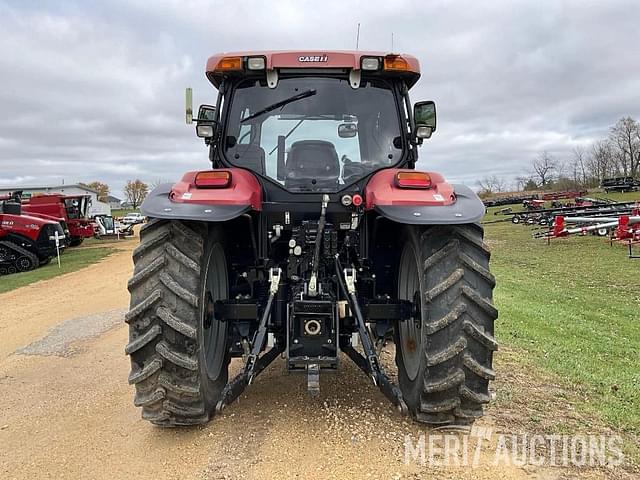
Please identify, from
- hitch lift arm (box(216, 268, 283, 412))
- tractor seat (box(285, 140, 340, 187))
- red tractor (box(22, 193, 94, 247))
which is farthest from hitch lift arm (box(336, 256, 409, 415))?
red tractor (box(22, 193, 94, 247))

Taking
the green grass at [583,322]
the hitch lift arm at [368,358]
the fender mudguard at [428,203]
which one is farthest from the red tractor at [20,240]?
the fender mudguard at [428,203]

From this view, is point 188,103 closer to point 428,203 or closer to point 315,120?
point 315,120

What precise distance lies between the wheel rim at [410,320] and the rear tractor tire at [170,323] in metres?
1.37

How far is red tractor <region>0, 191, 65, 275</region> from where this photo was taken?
16531mm

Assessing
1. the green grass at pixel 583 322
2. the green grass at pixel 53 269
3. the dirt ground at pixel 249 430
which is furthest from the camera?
the green grass at pixel 53 269

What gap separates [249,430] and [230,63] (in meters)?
2.51

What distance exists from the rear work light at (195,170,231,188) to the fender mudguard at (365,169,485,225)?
925 millimetres

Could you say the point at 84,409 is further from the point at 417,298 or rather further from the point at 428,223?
the point at 428,223

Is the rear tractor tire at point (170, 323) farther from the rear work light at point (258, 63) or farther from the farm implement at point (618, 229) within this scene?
the farm implement at point (618, 229)

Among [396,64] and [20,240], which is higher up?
[396,64]

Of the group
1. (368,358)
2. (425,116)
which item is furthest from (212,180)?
(425,116)

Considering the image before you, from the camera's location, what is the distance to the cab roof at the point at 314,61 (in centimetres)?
386

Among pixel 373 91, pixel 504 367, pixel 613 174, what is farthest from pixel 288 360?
pixel 613 174

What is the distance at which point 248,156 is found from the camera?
4105mm
